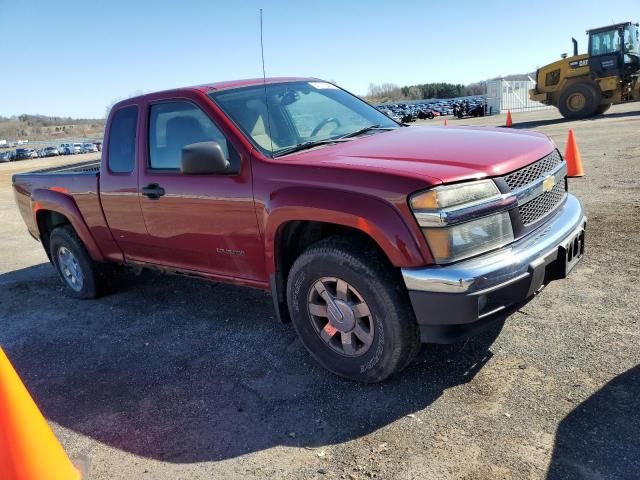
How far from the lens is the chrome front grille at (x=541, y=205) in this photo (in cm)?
309

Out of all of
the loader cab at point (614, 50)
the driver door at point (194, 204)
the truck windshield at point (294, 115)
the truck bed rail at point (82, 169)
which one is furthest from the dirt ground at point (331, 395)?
the loader cab at point (614, 50)

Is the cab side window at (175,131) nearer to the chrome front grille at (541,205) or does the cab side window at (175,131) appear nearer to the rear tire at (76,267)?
the rear tire at (76,267)

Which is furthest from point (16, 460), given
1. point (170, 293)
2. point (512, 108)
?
point (512, 108)

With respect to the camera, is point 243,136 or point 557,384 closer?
point 557,384

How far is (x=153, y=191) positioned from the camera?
4.15 m

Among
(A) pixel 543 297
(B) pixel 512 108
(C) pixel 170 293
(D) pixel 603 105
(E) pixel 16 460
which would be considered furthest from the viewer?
(B) pixel 512 108

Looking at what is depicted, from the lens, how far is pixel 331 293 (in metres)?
3.23

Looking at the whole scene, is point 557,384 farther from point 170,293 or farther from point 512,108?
point 512,108

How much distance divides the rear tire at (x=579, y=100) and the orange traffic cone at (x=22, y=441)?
22810mm

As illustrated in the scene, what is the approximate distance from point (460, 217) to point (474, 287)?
14.2 inches

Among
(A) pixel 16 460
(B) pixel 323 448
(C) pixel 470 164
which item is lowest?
(B) pixel 323 448

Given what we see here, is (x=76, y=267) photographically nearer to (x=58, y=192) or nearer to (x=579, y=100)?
(x=58, y=192)

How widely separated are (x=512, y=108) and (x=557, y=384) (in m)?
37.3

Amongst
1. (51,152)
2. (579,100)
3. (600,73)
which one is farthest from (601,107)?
(51,152)
